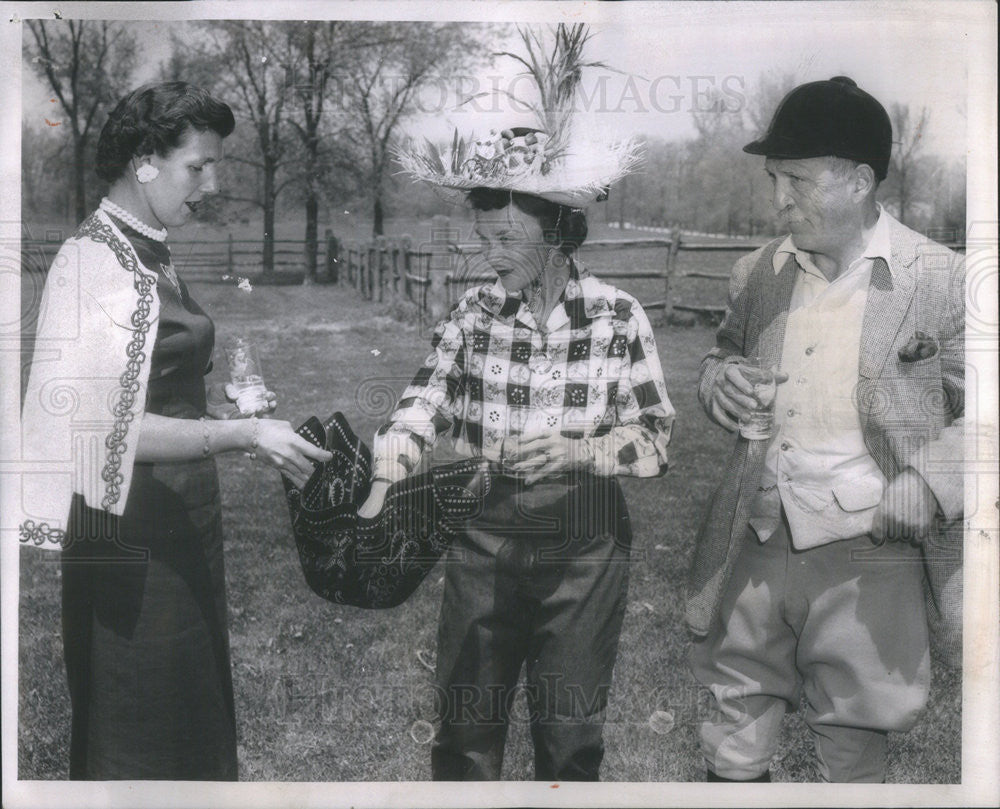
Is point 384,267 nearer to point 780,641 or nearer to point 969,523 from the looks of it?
point 780,641

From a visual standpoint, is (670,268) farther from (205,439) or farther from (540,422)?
(205,439)

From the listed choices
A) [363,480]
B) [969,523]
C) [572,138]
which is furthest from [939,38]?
[363,480]

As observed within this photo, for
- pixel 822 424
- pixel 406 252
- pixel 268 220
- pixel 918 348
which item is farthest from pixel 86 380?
pixel 918 348

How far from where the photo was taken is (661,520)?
344 centimetres

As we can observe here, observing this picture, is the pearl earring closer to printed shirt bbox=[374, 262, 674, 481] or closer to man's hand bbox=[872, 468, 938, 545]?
printed shirt bbox=[374, 262, 674, 481]

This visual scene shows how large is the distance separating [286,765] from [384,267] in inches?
68.3

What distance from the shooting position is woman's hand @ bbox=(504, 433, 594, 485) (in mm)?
3127

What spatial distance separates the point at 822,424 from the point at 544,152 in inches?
46.4

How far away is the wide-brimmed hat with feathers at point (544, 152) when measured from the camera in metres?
3.00

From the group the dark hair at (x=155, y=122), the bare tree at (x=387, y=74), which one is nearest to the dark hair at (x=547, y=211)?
the bare tree at (x=387, y=74)

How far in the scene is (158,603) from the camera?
127 inches

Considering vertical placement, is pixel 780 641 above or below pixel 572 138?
below

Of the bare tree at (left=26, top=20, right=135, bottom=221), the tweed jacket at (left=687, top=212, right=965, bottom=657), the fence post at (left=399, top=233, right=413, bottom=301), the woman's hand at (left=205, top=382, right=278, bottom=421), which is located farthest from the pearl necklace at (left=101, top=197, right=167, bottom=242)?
the tweed jacket at (left=687, top=212, right=965, bottom=657)

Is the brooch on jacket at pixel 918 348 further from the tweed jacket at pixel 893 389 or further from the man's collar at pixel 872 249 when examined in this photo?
the man's collar at pixel 872 249
